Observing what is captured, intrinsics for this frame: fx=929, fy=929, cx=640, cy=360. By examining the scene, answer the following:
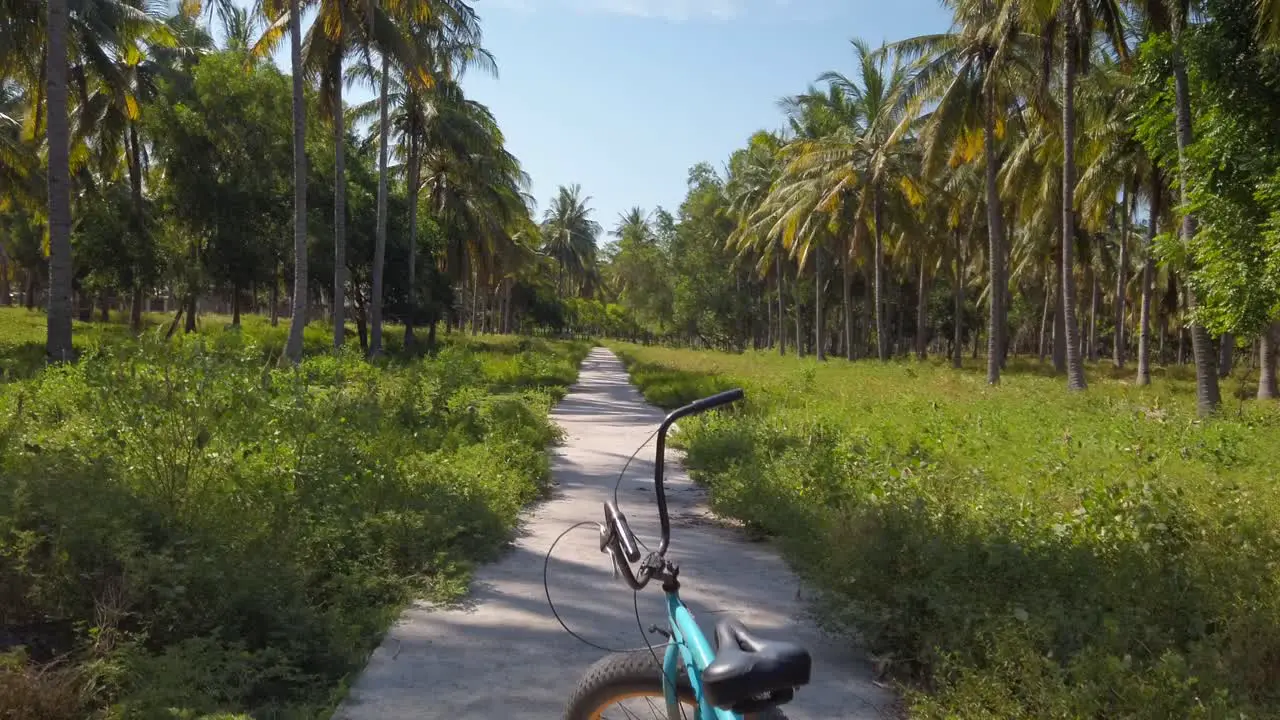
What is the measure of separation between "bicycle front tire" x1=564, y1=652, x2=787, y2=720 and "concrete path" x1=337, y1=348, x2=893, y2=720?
3.56ft

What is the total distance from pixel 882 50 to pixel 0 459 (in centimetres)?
2325

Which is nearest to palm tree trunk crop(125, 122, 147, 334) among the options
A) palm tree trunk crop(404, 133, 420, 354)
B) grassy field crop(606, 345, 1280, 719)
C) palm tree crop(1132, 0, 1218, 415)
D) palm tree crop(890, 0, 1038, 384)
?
palm tree trunk crop(404, 133, 420, 354)

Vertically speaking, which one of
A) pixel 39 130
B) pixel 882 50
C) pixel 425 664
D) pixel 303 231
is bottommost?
pixel 425 664

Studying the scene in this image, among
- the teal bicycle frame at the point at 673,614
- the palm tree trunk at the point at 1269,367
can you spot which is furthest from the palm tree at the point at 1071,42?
the teal bicycle frame at the point at 673,614

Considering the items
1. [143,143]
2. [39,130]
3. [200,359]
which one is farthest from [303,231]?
[143,143]

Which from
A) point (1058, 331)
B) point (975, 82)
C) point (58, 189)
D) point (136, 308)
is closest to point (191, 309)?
point (136, 308)

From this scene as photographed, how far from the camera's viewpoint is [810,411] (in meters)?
14.2

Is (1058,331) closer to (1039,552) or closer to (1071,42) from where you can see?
(1071,42)

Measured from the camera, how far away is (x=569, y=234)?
2953 inches

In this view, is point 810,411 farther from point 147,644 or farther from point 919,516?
point 147,644

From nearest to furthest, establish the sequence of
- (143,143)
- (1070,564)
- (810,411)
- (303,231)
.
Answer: (1070,564)
(810,411)
(303,231)
(143,143)

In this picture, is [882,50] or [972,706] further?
[882,50]

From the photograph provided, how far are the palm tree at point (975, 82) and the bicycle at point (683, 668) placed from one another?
2143cm

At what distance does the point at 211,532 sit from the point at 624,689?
3635 millimetres
